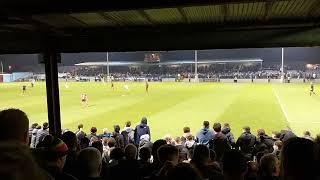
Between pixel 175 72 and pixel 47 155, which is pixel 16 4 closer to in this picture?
pixel 47 155

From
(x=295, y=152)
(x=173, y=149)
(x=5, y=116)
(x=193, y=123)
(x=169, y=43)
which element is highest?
(x=169, y=43)

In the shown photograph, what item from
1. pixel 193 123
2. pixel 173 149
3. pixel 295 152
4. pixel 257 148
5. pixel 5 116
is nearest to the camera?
pixel 5 116

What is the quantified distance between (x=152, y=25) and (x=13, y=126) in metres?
5.59

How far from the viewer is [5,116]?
2.06 meters

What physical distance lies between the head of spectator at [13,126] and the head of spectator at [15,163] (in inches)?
16.6

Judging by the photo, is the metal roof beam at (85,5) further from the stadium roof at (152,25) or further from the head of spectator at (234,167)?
the head of spectator at (234,167)

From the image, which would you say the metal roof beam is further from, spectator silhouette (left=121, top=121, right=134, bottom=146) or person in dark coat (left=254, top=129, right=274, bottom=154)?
spectator silhouette (left=121, top=121, right=134, bottom=146)

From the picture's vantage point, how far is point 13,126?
6.53ft

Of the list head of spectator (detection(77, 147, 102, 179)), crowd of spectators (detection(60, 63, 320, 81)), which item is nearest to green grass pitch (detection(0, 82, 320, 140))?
head of spectator (detection(77, 147, 102, 179))

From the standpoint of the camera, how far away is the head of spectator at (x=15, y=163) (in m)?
1.47

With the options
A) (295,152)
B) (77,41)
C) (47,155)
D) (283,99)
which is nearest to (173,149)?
(47,155)

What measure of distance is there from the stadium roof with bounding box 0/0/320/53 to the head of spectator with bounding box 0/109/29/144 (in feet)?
11.4

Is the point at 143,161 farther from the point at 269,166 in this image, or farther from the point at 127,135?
the point at 127,135

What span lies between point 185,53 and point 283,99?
148 feet
